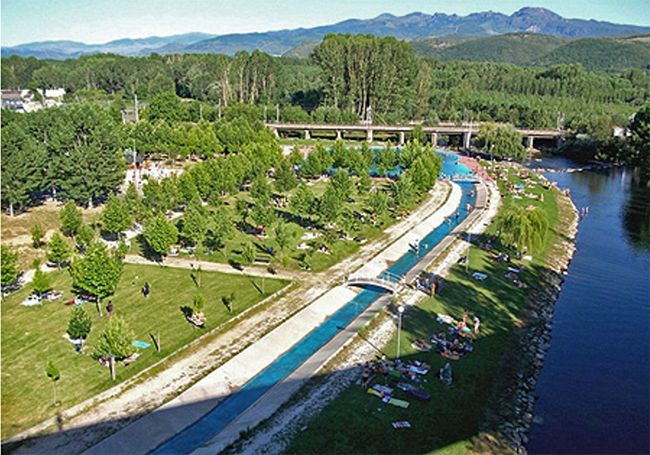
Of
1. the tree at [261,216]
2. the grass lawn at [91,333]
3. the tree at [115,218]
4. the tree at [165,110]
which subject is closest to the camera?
the grass lawn at [91,333]

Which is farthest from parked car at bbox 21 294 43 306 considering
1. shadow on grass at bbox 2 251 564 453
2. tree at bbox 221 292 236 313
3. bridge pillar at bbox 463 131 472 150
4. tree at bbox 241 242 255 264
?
bridge pillar at bbox 463 131 472 150

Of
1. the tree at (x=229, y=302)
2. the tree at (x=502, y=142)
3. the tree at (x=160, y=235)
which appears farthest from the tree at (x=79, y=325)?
the tree at (x=502, y=142)

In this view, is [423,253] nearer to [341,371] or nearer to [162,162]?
[341,371]

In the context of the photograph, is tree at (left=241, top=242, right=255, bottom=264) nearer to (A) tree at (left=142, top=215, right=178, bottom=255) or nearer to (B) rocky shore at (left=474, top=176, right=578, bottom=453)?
(A) tree at (left=142, top=215, right=178, bottom=255)

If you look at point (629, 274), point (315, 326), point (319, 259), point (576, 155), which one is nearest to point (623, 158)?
point (576, 155)

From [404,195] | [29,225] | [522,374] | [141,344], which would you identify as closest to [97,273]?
[141,344]

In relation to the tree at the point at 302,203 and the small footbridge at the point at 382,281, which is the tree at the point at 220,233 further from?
the small footbridge at the point at 382,281
